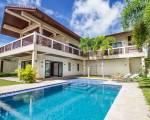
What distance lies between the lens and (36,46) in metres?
13.8

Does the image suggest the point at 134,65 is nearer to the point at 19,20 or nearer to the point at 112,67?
the point at 112,67

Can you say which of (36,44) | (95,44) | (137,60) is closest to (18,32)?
(36,44)

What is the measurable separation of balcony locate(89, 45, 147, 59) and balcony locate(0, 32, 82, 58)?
505 cm

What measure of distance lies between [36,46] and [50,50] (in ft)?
7.20

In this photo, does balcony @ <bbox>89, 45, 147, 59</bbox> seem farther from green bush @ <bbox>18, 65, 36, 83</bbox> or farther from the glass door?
green bush @ <bbox>18, 65, 36, 83</bbox>

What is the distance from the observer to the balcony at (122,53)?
1875 cm

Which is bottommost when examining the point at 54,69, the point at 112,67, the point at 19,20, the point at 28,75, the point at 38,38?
the point at 28,75

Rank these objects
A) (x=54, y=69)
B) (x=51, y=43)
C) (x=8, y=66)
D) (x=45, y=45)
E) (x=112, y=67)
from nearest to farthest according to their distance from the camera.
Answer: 1. (x=45, y=45)
2. (x=51, y=43)
3. (x=54, y=69)
4. (x=112, y=67)
5. (x=8, y=66)

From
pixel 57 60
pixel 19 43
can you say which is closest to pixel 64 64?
pixel 57 60

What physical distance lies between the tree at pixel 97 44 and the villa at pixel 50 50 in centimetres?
109

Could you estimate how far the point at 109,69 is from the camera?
2423 cm

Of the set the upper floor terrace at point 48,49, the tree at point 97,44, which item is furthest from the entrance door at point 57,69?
the tree at point 97,44

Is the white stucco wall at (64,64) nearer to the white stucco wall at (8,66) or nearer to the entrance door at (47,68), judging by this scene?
the entrance door at (47,68)

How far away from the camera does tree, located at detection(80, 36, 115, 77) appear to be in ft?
68.4
